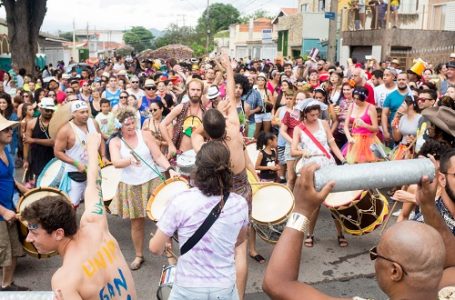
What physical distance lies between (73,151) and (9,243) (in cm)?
136

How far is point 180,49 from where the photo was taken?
1499 inches

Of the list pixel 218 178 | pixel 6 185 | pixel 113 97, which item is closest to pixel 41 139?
pixel 6 185

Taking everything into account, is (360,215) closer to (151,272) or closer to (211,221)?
(151,272)

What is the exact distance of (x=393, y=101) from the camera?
842cm

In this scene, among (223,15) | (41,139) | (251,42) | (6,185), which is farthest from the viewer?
(223,15)

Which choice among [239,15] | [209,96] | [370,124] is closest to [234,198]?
[209,96]

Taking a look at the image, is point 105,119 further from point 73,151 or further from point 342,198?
point 342,198

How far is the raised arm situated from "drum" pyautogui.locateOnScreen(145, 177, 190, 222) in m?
1.34

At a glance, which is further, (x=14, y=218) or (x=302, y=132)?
(x=302, y=132)

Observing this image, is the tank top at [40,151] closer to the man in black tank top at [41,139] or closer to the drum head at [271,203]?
the man in black tank top at [41,139]

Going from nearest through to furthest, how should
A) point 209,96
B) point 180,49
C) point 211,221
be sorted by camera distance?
point 211,221 → point 209,96 → point 180,49

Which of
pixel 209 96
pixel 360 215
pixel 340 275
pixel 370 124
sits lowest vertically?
pixel 340 275

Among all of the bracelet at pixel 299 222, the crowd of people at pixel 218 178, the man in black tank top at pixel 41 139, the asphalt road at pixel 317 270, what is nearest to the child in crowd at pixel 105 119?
the crowd of people at pixel 218 178

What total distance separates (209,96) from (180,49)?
32.4 m
